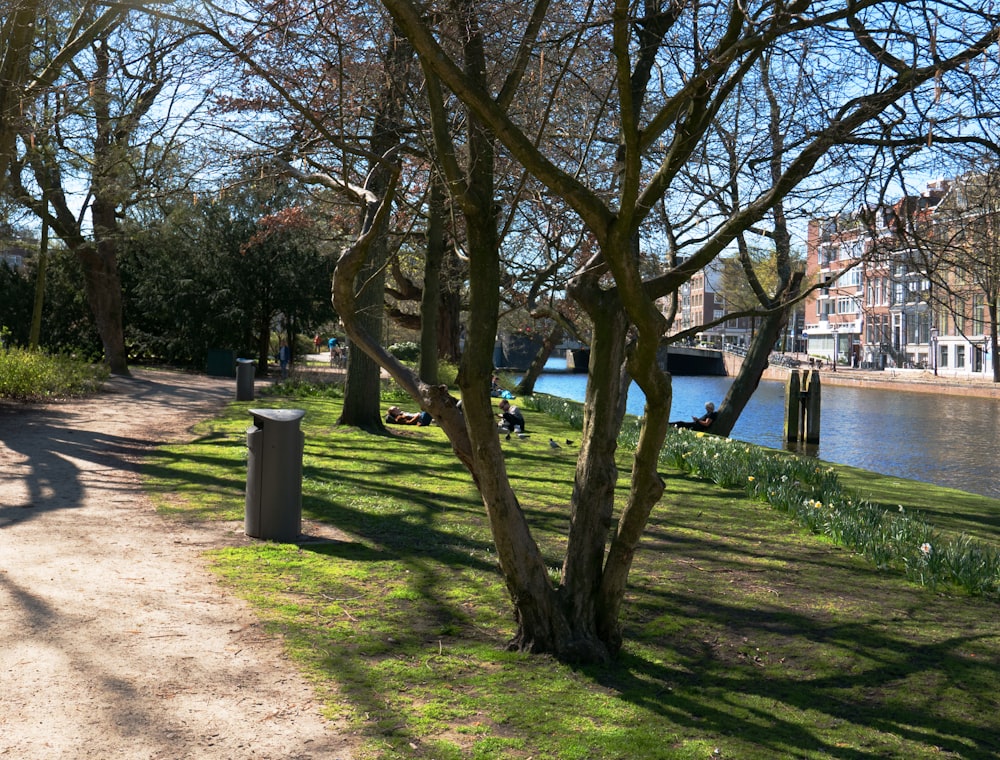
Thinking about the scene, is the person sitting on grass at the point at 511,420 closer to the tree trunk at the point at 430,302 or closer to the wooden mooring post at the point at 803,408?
the tree trunk at the point at 430,302

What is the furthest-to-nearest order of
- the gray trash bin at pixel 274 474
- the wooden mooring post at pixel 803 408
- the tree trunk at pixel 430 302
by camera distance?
the wooden mooring post at pixel 803 408, the tree trunk at pixel 430 302, the gray trash bin at pixel 274 474

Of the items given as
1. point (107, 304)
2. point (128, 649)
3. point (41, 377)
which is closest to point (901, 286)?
point (41, 377)

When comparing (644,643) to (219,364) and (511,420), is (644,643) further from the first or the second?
(219,364)

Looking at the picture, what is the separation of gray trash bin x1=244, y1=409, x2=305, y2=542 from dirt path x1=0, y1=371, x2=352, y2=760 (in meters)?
0.37

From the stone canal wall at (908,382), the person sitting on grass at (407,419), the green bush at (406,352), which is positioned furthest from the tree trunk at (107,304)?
the stone canal wall at (908,382)

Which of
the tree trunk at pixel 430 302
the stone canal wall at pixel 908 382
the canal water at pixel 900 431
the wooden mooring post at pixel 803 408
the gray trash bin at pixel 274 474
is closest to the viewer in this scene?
the gray trash bin at pixel 274 474

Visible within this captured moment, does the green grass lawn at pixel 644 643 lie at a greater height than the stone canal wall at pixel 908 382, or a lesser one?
lesser

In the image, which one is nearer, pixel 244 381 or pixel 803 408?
pixel 244 381

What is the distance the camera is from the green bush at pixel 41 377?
55.0 ft

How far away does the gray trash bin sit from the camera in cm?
743

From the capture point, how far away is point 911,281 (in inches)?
362

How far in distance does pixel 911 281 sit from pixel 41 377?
14777 mm

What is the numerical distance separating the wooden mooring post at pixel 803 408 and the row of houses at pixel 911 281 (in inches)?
80.8

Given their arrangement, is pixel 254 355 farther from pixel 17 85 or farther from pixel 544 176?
pixel 544 176
